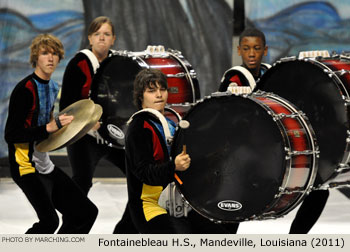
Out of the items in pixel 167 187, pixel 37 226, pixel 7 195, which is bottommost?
pixel 7 195

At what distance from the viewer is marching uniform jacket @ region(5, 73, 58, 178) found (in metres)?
4.57

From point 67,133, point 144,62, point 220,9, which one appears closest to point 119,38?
point 220,9

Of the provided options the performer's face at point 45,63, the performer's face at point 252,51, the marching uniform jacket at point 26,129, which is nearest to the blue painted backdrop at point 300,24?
the performer's face at point 252,51

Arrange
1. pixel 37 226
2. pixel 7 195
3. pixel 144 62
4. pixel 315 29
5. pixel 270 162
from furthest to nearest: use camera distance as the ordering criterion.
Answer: pixel 315 29 < pixel 7 195 < pixel 144 62 < pixel 37 226 < pixel 270 162

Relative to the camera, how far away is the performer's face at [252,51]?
215 inches

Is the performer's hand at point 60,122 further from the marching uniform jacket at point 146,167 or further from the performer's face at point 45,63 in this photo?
the marching uniform jacket at point 146,167

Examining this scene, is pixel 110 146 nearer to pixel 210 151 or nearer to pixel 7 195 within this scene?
pixel 210 151

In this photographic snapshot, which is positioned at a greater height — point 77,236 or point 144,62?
point 144,62

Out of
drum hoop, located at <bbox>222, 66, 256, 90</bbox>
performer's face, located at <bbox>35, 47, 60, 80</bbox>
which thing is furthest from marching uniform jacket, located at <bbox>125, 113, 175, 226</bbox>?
drum hoop, located at <bbox>222, 66, 256, 90</bbox>

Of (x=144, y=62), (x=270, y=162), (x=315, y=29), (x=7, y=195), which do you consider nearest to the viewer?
(x=270, y=162)

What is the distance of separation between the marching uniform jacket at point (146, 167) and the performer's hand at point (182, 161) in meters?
0.03

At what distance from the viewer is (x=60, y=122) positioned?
472 centimetres

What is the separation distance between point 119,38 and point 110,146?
2869mm

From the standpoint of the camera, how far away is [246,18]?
819 centimetres
